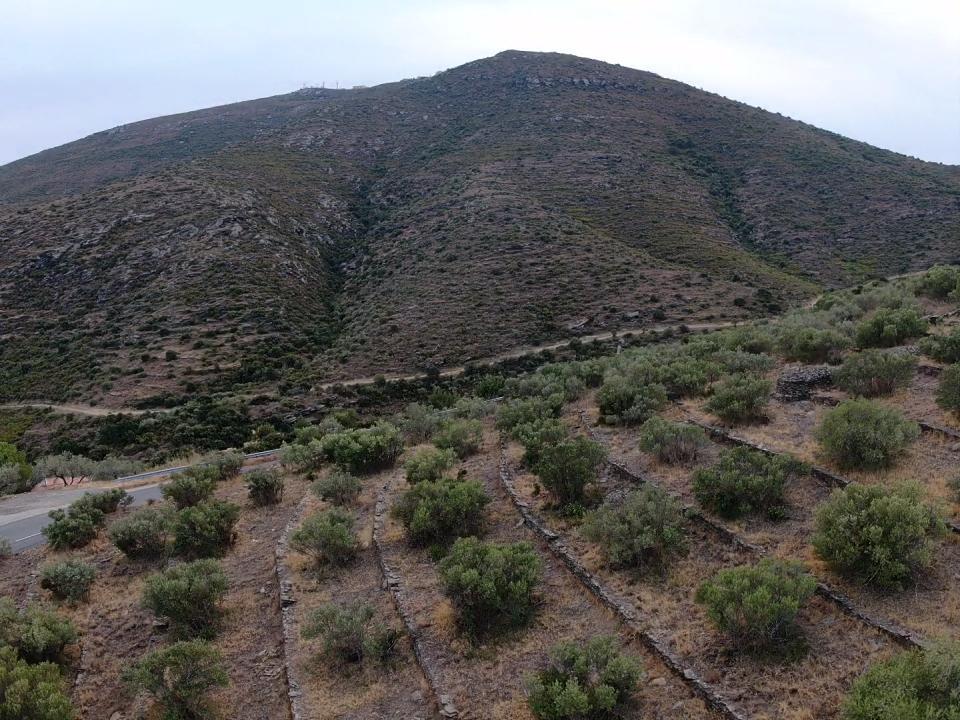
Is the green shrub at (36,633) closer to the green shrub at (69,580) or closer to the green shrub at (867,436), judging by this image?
the green shrub at (69,580)

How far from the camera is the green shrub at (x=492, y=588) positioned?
978 cm

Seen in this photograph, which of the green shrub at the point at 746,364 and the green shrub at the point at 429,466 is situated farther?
the green shrub at the point at 746,364

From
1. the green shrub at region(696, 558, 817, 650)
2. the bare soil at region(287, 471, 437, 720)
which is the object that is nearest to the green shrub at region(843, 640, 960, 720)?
the green shrub at region(696, 558, 817, 650)

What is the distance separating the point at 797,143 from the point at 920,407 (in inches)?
3268

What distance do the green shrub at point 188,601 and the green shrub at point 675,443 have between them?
9.84 meters

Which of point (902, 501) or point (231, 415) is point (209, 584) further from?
point (231, 415)

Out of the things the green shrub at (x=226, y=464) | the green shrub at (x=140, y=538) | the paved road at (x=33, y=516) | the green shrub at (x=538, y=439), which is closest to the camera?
the green shrub at (x=140, y=538)

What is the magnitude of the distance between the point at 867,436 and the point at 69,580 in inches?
656

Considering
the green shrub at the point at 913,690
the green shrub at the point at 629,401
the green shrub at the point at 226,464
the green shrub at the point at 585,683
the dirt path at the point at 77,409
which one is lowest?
the dirt path at the point at 77,409

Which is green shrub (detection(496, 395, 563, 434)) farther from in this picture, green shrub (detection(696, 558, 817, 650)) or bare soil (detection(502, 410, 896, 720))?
green shrub (detection(696, 558, 817, 650))

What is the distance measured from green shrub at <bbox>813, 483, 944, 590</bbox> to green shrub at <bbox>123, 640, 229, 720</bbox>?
9587 mm

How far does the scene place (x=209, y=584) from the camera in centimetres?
1116

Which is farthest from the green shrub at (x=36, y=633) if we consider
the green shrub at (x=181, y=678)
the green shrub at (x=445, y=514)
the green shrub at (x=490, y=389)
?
the green shrub at (x=490, y=389)

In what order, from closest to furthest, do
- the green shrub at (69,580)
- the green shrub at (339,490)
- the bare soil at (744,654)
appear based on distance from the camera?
1. the bare soil at (744,654)
2. the green shrub at (69,580)
3. the green shrub at (339,490)
